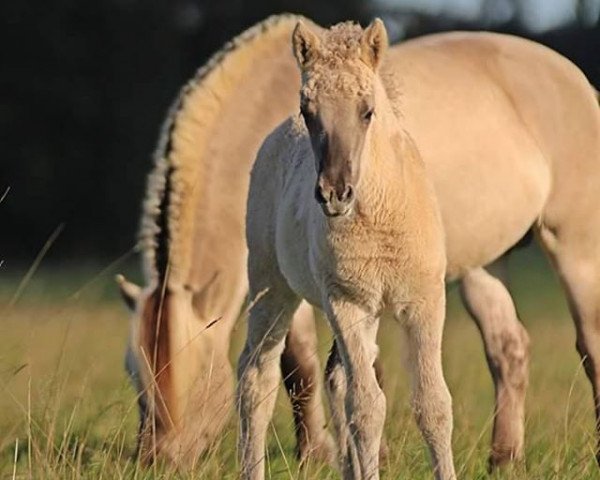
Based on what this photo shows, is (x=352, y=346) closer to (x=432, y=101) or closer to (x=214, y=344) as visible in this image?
(x=214, y=344)

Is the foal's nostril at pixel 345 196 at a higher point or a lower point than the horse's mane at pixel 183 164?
higher

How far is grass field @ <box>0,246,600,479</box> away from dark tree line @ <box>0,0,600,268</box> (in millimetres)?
4746

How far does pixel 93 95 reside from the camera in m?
25.2

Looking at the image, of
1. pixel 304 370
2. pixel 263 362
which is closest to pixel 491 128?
pixel 304 370

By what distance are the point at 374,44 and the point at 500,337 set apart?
9.54 feet

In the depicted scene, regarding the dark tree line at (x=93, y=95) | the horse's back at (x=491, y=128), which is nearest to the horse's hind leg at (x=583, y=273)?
the horse's back at (x=491, y=128)

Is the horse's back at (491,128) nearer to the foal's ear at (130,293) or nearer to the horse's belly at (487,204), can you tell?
the horse's belly at (487,204)

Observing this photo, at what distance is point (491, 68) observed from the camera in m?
6.88

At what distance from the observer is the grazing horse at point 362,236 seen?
435cm

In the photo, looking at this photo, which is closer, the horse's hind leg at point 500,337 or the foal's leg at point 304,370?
the foal's leg at point 304,370

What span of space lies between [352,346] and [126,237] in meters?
19.4

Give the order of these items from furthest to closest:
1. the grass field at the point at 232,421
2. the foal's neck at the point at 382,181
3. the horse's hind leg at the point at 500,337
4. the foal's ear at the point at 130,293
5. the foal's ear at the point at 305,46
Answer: the horse's hind leg at the point at 500,337 → the foal's ear at the point at 130,293 → the grass field at the point at 232,421 → the foal's neck at the point at 382,181 → the foal's ear at the point at 305,46

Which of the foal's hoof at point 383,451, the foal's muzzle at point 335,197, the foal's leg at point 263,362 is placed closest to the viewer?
the foal's muzzle at point 335,197

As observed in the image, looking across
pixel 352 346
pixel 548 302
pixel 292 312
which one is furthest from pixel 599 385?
pixel 548 302
